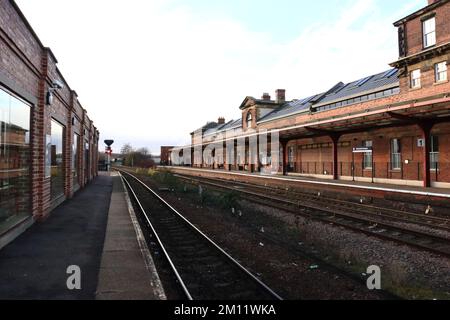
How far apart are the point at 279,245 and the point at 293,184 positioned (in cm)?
1583

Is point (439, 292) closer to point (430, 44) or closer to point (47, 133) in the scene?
point (47, 133)

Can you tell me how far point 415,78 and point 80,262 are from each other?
23467 millimetres

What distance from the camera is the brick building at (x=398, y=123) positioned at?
1892cm

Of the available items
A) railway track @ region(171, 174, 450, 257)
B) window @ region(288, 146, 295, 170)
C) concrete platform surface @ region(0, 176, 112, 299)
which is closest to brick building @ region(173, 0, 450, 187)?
window @ region(288, 146, 295, 170)

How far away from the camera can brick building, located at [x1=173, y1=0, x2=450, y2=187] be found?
18922mm

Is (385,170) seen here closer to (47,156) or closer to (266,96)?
(47,156)

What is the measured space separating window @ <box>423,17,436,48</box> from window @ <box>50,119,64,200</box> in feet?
69.2

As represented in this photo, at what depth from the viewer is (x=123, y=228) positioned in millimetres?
10211

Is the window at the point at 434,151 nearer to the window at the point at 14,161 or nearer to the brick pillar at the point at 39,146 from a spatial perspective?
the brick pillar at the point at 39,146

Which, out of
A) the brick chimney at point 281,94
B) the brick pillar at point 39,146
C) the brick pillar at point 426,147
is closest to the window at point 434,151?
the brick pillar at point 426,147

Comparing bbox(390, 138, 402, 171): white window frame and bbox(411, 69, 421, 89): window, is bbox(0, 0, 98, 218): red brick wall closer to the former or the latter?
bbox(390, 138, 402, 171): white window frame

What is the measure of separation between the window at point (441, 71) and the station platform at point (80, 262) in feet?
63.9

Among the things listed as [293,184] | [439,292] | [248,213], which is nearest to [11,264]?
[439,292]
